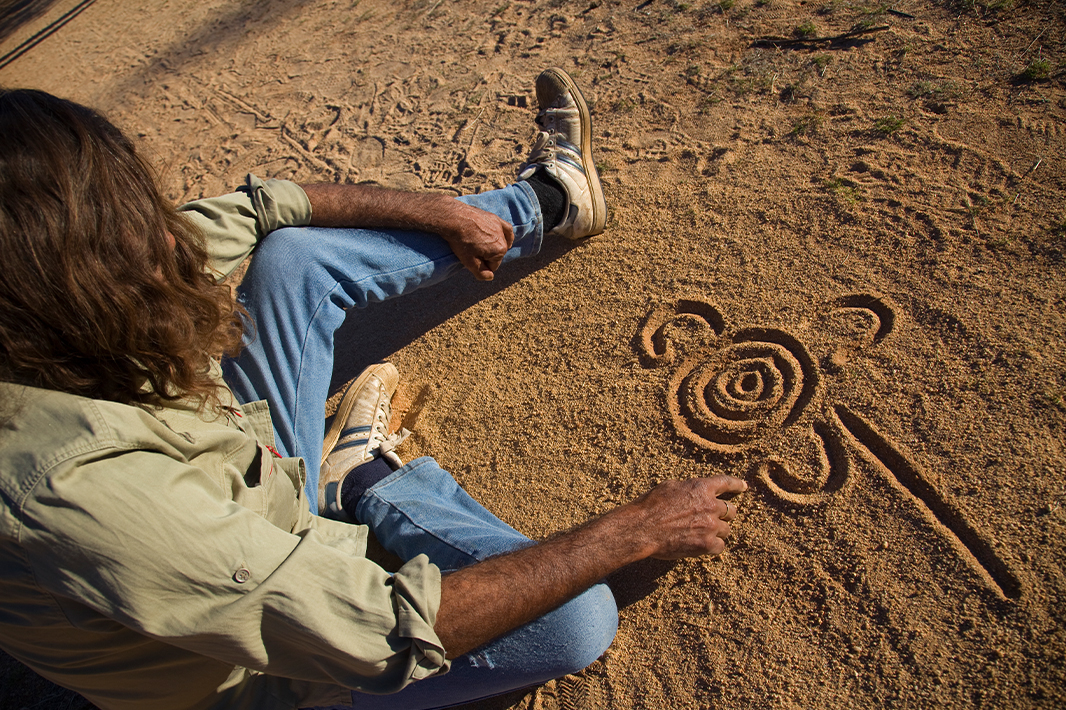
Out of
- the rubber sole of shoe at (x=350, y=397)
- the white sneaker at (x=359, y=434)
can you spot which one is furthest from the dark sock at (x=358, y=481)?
the rubber sole of shoe at (x=350, y=397)

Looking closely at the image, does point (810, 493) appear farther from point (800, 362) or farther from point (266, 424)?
point (266, 424)

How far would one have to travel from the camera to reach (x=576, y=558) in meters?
1.40

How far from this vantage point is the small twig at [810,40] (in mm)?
2678

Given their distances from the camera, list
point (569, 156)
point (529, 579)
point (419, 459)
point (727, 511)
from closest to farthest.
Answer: point (529, 579) < point (727, 511) < point (419, 459) < point (569, 156)

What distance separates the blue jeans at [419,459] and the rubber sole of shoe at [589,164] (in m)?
0.28

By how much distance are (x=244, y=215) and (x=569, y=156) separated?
44.4 inches

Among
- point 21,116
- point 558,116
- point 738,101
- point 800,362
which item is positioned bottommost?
point 800,362

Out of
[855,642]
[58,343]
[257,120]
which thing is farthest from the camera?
[257,120]

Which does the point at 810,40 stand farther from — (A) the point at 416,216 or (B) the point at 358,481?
(B) the point at 358,481

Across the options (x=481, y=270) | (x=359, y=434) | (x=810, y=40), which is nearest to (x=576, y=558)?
(x=359, y=434)

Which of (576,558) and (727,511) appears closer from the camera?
(576,558)

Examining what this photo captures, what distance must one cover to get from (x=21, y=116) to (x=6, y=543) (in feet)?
2.42

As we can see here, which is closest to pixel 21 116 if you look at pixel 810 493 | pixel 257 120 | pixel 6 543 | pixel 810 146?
pixel 6 543

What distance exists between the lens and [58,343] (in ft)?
3.67
